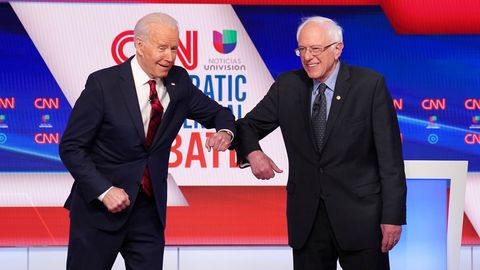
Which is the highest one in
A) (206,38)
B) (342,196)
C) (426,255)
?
(206,38)

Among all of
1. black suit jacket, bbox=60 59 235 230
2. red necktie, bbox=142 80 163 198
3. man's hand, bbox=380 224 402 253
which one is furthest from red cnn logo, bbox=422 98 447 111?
red necktie, bbox=142 80 163 198

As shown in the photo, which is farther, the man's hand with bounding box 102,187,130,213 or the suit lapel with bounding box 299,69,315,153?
the suit lapel with bounding box 299,69,315,153

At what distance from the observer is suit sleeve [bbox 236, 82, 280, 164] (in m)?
3.20

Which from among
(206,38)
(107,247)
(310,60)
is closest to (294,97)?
(310,60)

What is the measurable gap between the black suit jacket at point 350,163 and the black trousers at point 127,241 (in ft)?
1.69

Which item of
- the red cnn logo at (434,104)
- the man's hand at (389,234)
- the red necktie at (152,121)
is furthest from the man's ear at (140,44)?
the red cnn logo at (434,104)

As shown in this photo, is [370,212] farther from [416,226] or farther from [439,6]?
[439,6]

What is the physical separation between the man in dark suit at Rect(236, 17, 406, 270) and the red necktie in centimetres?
40

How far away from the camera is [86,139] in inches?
116

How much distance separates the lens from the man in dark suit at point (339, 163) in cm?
298

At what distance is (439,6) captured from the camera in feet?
15.6

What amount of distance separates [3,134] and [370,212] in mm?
2489

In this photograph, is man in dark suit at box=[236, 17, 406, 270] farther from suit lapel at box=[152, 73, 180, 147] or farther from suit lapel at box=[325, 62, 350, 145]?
suit lapel at box=[152, 73, 180, 147]

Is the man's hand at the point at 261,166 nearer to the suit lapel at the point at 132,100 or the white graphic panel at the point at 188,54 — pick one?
the suit lapel at the point at 132,100
